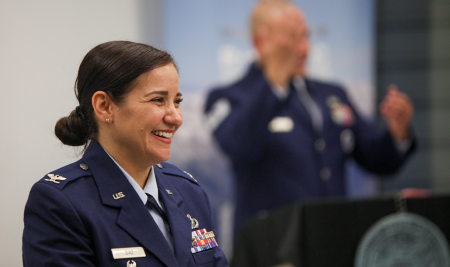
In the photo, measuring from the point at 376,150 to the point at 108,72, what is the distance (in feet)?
9.85

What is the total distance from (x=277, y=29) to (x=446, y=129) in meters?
1.98

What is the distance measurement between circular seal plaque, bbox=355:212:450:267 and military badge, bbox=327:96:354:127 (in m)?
1.15

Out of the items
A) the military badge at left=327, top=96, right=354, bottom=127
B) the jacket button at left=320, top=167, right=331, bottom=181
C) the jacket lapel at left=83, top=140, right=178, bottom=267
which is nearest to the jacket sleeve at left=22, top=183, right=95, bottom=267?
the jacket lapel at left=83, top=140, right=178, bottom=267

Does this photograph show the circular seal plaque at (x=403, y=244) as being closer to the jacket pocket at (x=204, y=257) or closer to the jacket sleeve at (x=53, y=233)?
the jacket pocket at (x=204, y=257)

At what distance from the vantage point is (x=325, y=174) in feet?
12.0

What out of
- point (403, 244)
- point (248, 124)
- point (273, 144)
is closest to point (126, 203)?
point (403, 244)

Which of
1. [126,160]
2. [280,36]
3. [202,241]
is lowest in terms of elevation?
[202,241]

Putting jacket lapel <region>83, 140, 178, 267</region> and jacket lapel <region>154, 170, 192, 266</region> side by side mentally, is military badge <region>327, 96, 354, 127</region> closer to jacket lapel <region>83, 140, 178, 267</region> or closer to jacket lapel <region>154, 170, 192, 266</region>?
jacket lapel <region>154, 170, 192, 266</region>

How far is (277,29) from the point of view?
3730mm

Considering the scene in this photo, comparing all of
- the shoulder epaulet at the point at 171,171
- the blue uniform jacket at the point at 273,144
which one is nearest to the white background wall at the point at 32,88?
the shoulder epaulet at the point at 171,171

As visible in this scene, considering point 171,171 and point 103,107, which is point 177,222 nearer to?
point 171,171

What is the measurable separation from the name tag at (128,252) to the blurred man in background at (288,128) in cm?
228

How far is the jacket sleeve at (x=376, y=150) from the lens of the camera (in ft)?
12.5

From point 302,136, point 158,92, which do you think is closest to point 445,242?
point 302,136
